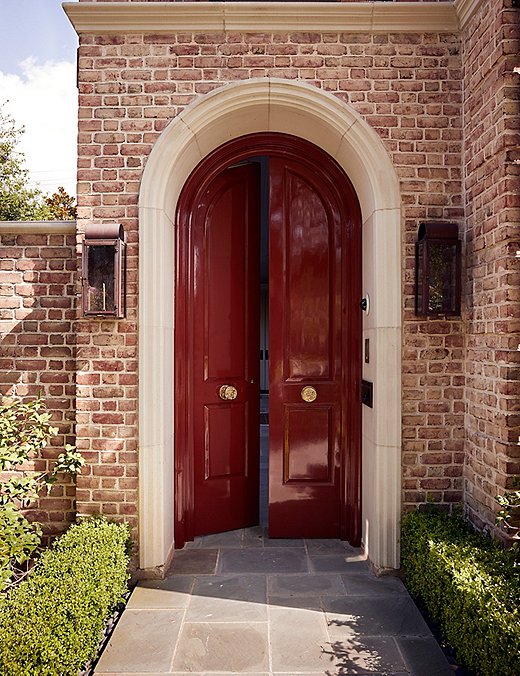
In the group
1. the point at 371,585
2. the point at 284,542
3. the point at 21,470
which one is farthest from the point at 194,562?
the point at 21,470

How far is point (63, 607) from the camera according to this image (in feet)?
7.49

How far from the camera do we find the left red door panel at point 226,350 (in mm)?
4000

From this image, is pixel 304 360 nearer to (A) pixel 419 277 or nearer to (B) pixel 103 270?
(A) pixel 419 277

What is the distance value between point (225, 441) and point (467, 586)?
2.16m

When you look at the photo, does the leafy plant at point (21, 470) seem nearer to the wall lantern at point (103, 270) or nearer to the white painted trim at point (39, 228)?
the wall lantern at point (103, 270)

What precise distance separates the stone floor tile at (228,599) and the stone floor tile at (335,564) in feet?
1.34

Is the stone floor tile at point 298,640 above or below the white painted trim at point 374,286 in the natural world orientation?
below

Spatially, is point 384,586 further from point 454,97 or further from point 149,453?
point 454,97

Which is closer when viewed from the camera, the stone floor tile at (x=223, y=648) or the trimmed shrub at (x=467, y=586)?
the trimmed shrub at (x=467, y=586)

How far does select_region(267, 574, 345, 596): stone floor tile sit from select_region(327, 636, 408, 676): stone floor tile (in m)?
0.48

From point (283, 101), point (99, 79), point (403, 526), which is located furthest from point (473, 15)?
point (403, 526)

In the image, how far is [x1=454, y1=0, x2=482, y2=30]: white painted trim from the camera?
309 centimetres

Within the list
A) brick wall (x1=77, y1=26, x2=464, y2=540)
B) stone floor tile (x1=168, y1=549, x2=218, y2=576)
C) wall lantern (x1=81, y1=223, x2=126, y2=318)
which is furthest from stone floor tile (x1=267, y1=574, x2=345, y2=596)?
wall lantern (x1=81, y1=223, x2=126, y2=318)

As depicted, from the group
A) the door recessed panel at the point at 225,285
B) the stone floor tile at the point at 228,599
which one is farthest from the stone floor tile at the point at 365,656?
the door recessed panel at the point at 225,285
